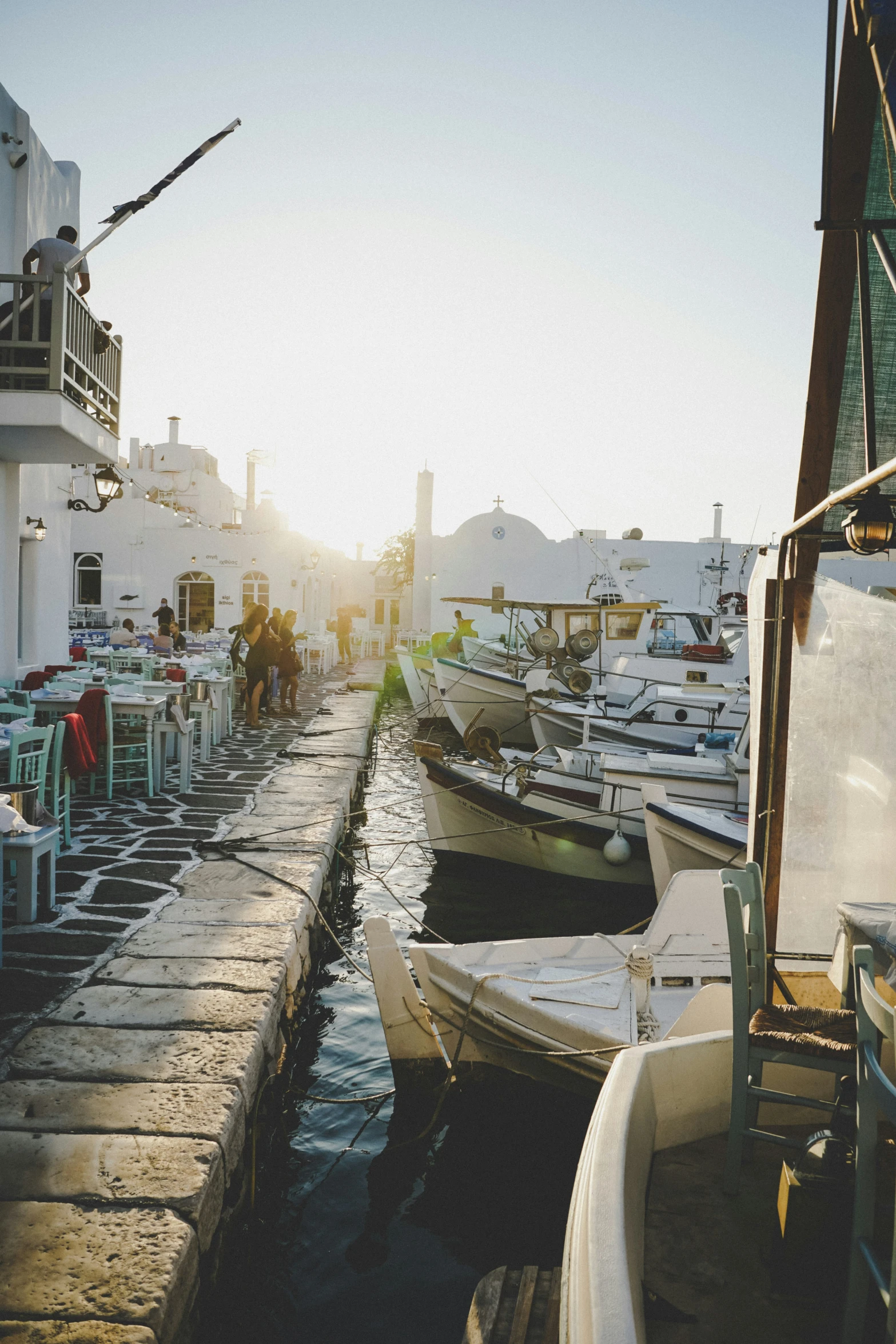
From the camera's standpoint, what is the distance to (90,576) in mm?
27328

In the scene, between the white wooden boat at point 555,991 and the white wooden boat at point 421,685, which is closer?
the white wooden boat at point 555,991

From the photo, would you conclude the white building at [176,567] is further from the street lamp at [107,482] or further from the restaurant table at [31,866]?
the restaurant table at [31,866]

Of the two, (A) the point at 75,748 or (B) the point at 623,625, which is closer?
(A) the point at 75,748

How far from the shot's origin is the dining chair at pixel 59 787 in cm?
657

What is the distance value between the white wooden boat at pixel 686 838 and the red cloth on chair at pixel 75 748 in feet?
15.6

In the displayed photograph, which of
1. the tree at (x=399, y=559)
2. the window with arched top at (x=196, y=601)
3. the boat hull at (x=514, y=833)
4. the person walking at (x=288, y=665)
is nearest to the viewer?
the boat hull at (x=514, y=833)

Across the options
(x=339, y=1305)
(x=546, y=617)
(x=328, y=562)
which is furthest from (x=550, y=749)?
(x=328, y=562)

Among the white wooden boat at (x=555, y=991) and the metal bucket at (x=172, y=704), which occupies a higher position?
the metal bucket at (x=172, y=704)

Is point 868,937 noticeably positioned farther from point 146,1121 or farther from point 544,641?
point 544,641

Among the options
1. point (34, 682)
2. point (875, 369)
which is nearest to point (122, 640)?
point (34, 682)

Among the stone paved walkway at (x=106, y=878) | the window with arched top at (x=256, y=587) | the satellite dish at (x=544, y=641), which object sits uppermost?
the window with arched top at (x=256, y=587)

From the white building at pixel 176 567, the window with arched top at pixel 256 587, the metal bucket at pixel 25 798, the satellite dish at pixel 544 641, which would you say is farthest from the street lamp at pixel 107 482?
the window with arched top at pixel 256 587

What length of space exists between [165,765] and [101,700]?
2.66 metres

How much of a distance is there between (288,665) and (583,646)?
6006 millimetres
